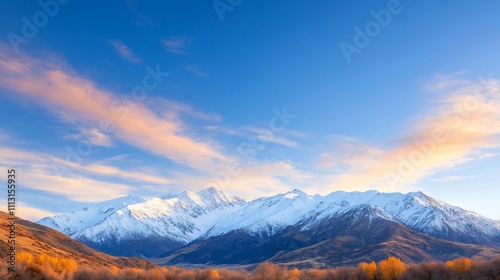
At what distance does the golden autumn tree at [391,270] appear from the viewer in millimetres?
140375

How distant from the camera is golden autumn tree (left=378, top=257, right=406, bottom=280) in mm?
140375

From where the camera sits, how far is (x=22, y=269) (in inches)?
3920

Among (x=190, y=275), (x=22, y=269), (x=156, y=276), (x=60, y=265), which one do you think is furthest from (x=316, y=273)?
(x=22, y=269)

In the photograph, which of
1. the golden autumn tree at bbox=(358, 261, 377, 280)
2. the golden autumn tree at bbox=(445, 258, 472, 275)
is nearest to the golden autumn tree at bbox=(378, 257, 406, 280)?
Result: the golden autumn tree at bbox=(358, 261, 377, 280)

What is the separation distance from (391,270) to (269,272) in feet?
133

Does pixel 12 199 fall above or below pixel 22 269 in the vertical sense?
above

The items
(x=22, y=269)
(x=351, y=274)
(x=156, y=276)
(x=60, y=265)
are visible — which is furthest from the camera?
(x=351, y=274)

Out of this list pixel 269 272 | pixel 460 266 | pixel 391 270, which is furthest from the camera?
pixel 269 272

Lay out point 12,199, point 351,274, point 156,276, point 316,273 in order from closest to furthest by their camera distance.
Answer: point 12,199
point 156,276
point 351,274
point 316,273

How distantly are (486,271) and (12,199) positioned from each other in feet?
406

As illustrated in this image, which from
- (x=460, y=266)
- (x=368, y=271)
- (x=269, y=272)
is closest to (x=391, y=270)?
(x=368, y=271)

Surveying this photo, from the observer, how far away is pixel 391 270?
14262cm

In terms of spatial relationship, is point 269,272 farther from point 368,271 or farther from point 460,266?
point 460,266

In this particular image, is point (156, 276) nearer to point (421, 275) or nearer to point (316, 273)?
point (316, 273)
